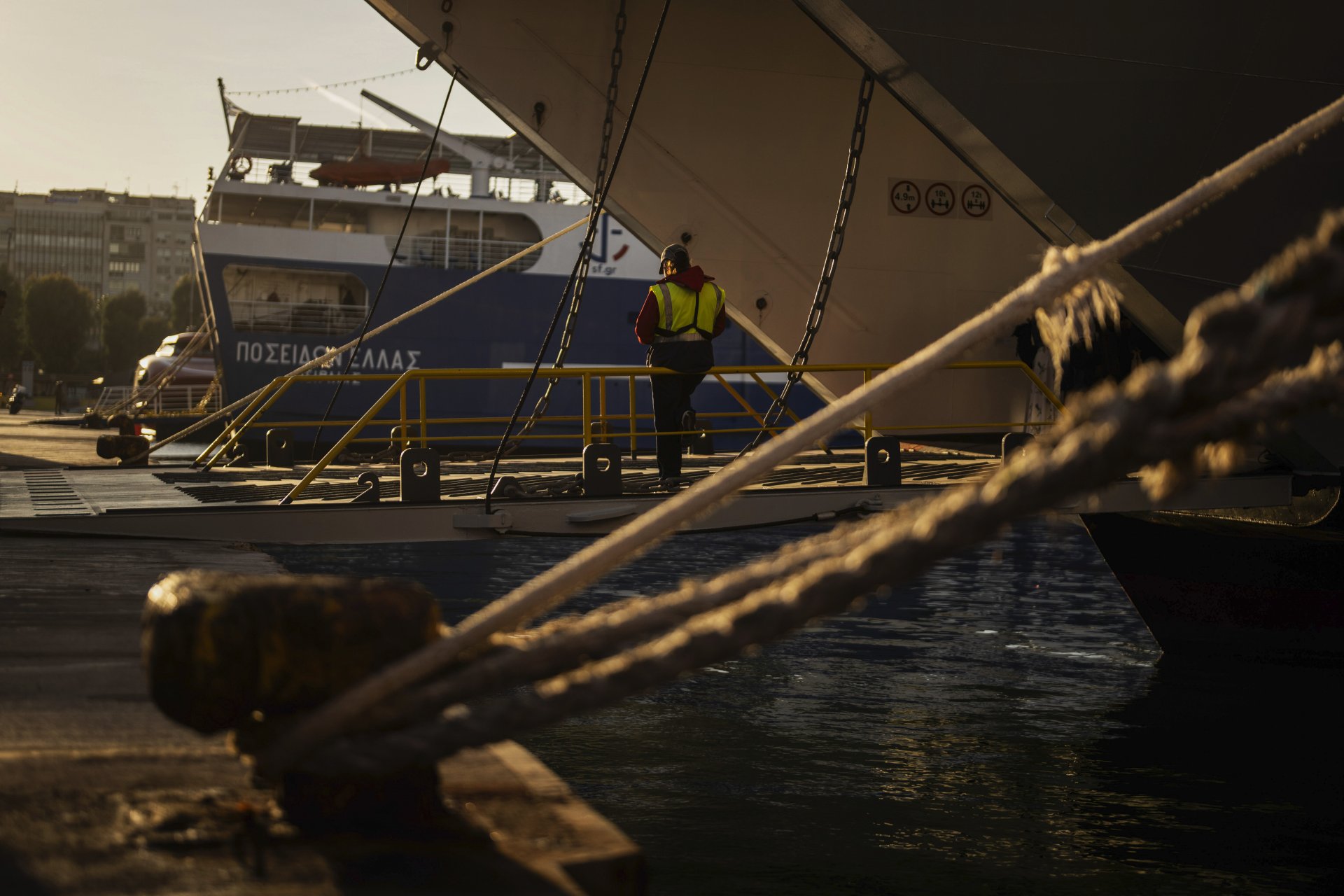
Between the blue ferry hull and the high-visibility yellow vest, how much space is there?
19.2 m

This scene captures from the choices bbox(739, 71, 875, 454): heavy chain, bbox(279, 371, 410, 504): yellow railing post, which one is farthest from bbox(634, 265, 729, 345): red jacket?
bbox(279, 371, 410, 504): yellow railing post

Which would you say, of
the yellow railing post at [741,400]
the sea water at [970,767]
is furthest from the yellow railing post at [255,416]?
the yellow railing post at [741,400]

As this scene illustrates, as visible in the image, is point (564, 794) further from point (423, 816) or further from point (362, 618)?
point (362, 618)

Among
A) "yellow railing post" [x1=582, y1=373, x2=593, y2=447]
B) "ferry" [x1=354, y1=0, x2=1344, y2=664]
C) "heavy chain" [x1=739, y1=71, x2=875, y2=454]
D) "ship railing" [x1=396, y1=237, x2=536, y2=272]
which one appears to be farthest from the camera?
"ship railing" [x1=396, y1=237, x2=536, y2=272]

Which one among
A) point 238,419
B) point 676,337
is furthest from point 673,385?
point 238,419

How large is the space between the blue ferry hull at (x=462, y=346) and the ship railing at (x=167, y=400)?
1868 mm

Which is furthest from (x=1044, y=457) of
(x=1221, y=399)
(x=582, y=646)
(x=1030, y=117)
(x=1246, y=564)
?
(x=1246, y=564)

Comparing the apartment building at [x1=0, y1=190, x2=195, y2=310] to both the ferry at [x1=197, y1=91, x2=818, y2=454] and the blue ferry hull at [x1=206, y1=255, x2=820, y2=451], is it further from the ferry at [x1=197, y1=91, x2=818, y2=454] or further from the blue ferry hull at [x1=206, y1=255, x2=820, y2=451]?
the blue ferry hull at [x1=206, y1=255, x2=820, y2=451]

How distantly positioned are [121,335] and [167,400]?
59.1 metres

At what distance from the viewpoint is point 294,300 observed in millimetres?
Result: 30953

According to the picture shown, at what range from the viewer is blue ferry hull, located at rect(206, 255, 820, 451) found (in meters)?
28.4

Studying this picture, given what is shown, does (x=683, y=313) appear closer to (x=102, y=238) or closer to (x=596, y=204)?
(x=596, y=204)

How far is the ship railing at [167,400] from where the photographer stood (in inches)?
1197

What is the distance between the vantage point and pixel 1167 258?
25.0 ft
